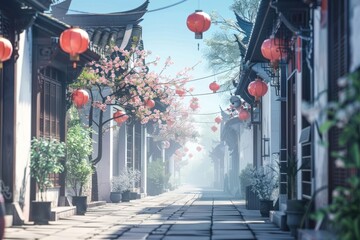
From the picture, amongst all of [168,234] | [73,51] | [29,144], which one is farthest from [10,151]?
[168,234]

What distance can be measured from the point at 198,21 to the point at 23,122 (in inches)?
155

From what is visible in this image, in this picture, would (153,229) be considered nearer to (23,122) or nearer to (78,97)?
(23,122)

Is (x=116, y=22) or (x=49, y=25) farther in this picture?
(x=116, y=22)

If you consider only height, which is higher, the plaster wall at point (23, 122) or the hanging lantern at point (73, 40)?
the hanging lantern at point (73, 40)

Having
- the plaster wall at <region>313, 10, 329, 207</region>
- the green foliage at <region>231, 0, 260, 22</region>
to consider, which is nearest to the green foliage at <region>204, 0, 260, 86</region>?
the green foliage at <region>231, 0, 260, 22</region>

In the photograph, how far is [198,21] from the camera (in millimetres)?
13906

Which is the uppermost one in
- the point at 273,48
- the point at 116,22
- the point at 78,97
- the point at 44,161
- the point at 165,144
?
the point at 116,22

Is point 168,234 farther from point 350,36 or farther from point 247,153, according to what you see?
point 247,153

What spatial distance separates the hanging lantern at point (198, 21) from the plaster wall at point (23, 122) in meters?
3.16

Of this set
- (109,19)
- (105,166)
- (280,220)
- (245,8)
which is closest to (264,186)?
(280,220)

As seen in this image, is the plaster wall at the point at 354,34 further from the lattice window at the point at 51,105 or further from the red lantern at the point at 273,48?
the lattice window at the point at 51,105

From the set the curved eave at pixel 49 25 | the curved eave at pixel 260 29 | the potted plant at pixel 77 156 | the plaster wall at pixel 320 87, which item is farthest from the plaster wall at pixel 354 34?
the potted plant at pixel 77 156

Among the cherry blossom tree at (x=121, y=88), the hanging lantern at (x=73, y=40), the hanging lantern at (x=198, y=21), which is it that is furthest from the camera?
the cherry blossom tree at (x=121, y=88)

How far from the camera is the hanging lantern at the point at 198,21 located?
13.9 m
